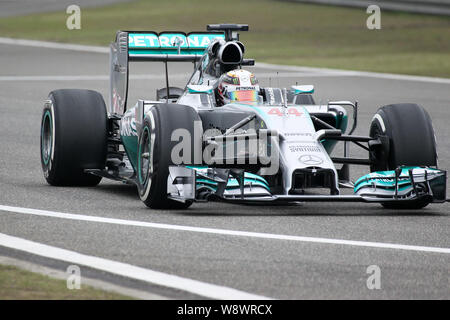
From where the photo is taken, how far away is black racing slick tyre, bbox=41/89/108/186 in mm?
12352

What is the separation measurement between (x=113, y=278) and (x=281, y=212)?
3443mm

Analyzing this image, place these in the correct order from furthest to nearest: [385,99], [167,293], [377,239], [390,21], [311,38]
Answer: [390,21] → [311,38] → [385,99] → [377,239] → [167,293]

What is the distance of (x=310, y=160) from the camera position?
34.9 feet

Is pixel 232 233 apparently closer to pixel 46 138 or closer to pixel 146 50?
pixel 46 138

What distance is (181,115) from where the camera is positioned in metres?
10.8

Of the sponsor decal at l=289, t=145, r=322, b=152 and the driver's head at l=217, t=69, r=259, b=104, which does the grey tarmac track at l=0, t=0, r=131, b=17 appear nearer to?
the driver's head at l=217, t=69, r=259, b=104

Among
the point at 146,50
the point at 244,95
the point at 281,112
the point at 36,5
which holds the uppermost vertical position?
the point at 36,5

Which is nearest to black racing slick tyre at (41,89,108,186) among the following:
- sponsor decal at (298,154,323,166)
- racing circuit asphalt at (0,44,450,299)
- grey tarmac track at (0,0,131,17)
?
racing circuit asphalt at (0,44,450,299)

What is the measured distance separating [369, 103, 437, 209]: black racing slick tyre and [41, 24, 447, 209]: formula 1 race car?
1 centimetres

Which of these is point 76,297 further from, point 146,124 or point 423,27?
point 423,27

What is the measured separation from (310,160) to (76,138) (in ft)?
9.67

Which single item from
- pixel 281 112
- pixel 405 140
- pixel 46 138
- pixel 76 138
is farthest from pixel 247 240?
pixel 46 138
